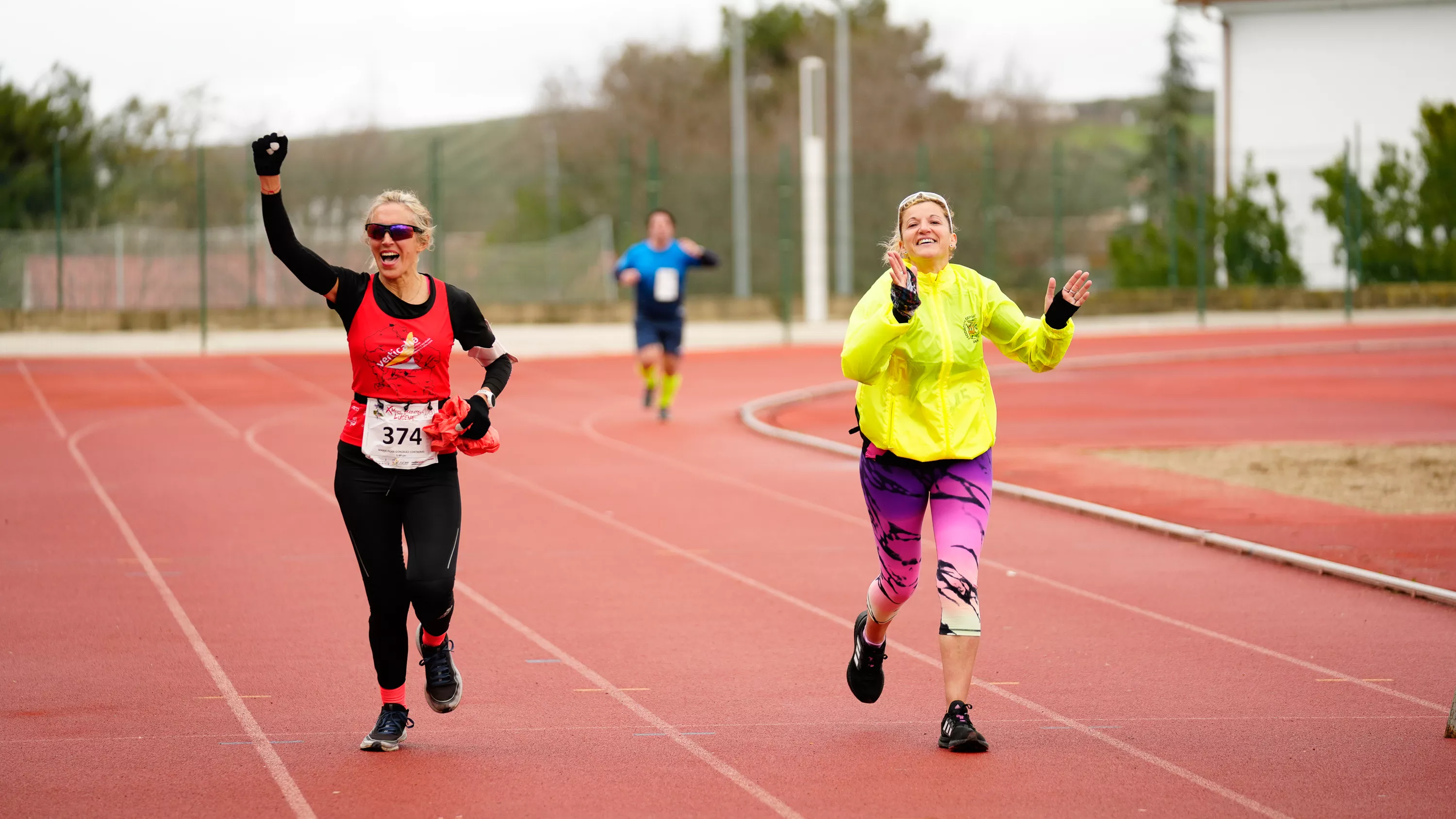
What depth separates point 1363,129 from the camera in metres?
42.8

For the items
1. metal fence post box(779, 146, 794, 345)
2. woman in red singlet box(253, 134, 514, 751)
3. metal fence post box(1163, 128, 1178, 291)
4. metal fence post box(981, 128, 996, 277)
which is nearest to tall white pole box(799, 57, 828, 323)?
metal fence post box(779, 146, 794, 345)

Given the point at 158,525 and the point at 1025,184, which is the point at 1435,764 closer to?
the point at 158,525

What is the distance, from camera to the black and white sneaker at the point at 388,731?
568 cm

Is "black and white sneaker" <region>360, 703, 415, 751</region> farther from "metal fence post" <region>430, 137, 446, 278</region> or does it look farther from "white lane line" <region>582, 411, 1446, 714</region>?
"metal fence post" <region>430, 137, 446, 278</region>

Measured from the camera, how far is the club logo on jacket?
579cm

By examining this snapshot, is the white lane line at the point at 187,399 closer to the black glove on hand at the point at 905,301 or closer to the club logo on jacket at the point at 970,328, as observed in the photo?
the club logo on jacket at the point at 970,328

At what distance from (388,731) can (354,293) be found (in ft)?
4.80

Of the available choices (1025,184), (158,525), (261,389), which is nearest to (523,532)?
(158,525)

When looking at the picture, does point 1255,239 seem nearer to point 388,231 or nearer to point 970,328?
point 970,328

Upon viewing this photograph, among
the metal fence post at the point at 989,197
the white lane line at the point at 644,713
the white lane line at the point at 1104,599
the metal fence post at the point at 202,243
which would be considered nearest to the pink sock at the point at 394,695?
the white lane line at the point at 644,713

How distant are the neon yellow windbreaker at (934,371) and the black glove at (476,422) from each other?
120 centimetres

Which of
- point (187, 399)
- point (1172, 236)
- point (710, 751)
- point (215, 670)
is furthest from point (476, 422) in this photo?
point (1172, 236)

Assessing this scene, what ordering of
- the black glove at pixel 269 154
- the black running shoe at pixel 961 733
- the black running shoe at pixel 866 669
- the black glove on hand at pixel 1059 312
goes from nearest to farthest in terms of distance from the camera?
the black glove at pixel 269 154 → the black running shoe at pixel 961 733 → the black glove on hand at pixel 1059 312 → the black running shoe at pixel 866 669

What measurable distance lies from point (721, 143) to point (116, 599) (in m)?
52.6
